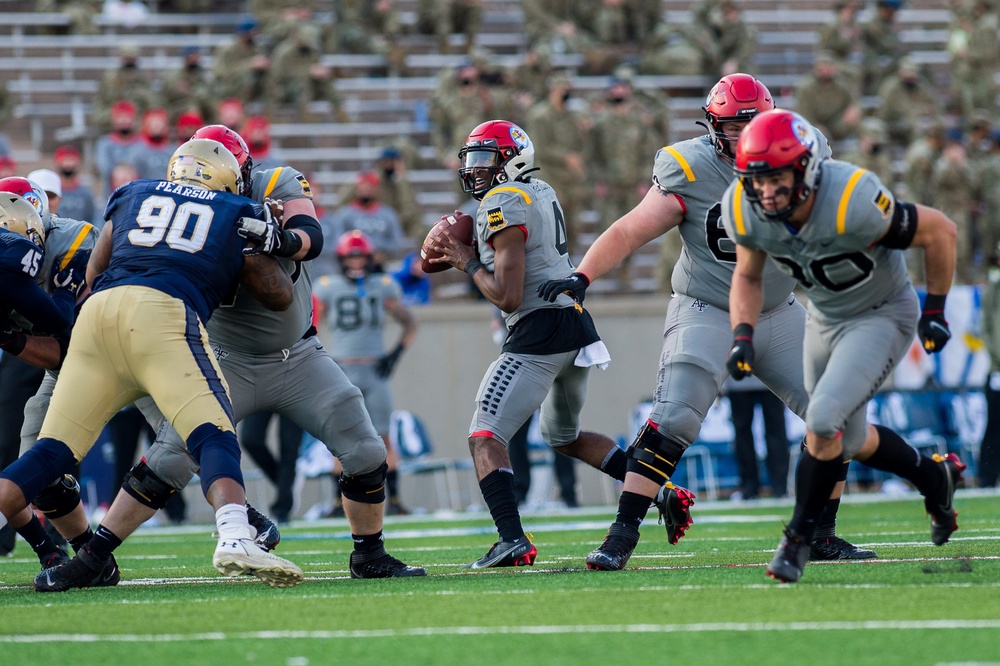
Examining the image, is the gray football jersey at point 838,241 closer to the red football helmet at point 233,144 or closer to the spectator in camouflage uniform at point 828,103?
the red football helmet at point 233,144

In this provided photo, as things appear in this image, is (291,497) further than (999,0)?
No

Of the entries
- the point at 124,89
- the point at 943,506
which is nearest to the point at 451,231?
the point at 943,506

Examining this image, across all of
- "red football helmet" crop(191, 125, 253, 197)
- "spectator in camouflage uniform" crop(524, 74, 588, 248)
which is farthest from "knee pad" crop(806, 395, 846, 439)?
"spectator in camouflage uniform" crop(524, 74, 588, 248)

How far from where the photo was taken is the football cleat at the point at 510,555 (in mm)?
6027

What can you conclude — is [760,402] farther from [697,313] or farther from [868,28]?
[868,28]

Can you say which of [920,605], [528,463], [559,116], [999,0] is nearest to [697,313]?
[920,605]

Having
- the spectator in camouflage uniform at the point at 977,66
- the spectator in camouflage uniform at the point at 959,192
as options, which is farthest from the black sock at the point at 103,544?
the spectator in camouflage uniform at the point at 977,66

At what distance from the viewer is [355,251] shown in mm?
11453

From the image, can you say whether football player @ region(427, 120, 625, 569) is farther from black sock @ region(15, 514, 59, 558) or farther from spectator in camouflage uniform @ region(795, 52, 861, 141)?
spectator in camouflage uniform @ region(795, 52, 861, 141)

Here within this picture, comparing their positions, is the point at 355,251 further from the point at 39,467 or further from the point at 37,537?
the point at 39,467

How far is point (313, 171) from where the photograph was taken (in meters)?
15.8

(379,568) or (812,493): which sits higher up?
(812,493)

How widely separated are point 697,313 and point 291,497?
5623 mm

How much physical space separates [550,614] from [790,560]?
1006mm
